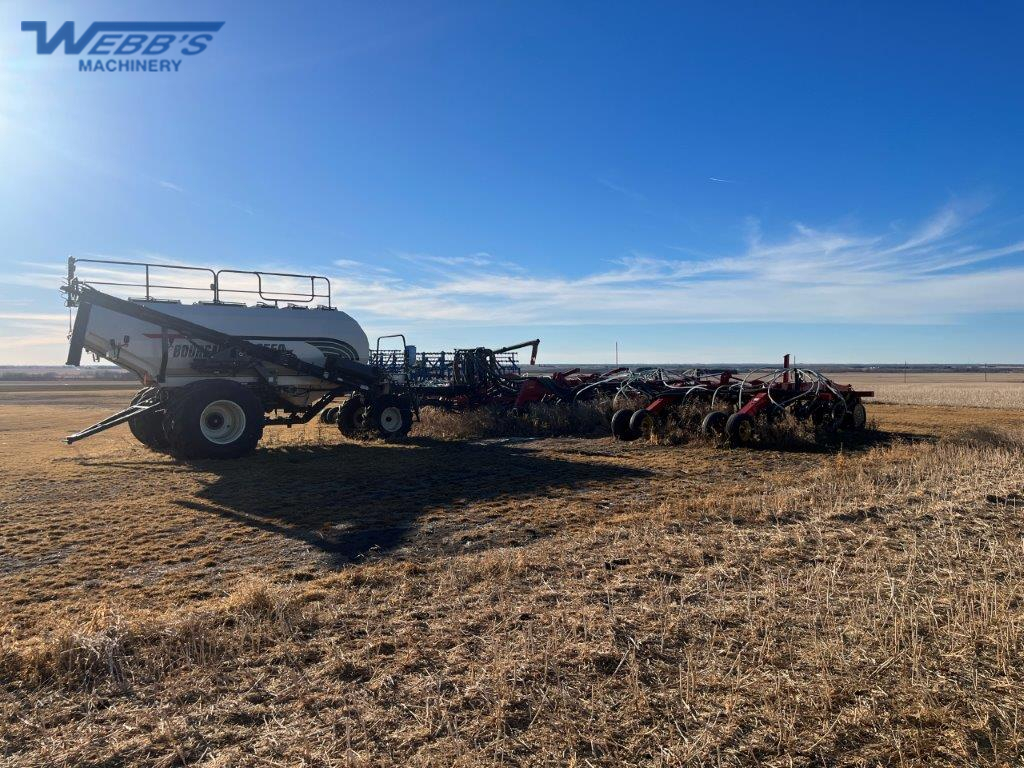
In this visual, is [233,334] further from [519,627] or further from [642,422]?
[519,627]

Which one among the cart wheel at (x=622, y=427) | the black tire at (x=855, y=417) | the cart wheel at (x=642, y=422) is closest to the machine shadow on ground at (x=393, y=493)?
the cart wheel at (x=622, y=427)

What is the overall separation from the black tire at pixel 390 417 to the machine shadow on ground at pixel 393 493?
1.65 metres

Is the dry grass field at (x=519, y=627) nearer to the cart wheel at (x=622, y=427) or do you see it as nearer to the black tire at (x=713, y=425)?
the black tire at (x=713, y=425)

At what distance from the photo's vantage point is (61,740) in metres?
3.15

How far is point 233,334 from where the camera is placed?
46.2 ft

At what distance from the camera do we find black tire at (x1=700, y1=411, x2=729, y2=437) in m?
13.9

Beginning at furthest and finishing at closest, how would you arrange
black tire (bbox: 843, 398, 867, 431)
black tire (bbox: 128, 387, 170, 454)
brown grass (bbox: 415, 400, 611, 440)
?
brown grass (bbox: 415, 400, 611, 440), black tire (bbox: 843, 398, 867, 431), black tire (bbox: 128, 387, 170, 454)

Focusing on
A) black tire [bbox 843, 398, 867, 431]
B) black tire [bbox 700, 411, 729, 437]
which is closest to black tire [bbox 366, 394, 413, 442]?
black tire [bbox 700, 411, 729, 437]

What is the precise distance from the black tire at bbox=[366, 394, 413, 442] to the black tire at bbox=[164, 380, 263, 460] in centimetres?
321

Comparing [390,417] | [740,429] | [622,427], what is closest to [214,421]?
[390,417]

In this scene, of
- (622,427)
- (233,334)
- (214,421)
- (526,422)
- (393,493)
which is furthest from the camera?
(526,422)

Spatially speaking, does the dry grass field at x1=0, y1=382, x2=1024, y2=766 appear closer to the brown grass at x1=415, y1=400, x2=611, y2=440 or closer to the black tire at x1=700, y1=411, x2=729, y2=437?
the black tire at x1=700, y1=411, x2=729, y2=437

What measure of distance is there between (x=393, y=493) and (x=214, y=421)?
4915 mm

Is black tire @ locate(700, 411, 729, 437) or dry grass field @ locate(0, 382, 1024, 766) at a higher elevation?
black tire @ locate(700, 411, 729, 437)
